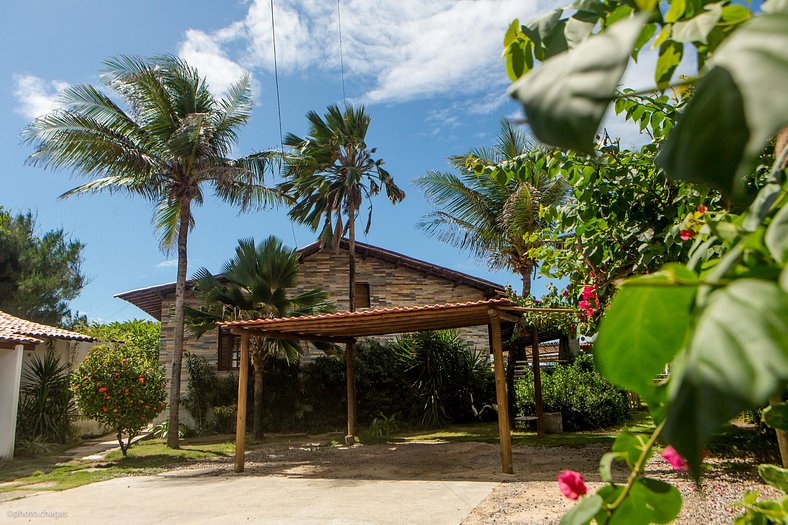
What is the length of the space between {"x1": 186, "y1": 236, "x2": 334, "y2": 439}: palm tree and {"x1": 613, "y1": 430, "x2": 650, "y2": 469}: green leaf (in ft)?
43.2

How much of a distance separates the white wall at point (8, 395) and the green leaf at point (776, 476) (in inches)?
555

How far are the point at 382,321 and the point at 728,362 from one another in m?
9.67

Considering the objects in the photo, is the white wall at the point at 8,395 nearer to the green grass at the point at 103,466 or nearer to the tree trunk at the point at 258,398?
the green grass at the point at 103,466

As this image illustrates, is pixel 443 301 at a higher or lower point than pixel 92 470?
higher

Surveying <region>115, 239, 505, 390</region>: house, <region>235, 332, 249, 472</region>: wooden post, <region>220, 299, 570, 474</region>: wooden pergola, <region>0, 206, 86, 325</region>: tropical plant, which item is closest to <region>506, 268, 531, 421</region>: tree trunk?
<region>220, 299, 570, 474</region>: wooden pergola

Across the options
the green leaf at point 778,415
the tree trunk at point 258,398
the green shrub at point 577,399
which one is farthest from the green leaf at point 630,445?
the tree trunk at point 258,398

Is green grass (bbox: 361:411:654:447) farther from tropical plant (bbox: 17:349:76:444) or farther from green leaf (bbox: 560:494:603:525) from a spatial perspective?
green leaf (bbox: 560:494:603:525)

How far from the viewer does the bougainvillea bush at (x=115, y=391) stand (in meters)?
11.2

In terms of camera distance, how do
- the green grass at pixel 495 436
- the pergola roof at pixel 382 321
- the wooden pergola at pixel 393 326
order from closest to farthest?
the wooden pergola at pixel 393 326, the pergola roof at pixel 382 321, the green grass at pixel 495 436

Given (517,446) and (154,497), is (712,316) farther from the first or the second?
(517,446)

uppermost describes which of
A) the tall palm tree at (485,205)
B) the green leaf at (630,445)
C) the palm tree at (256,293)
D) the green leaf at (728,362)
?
the tall palm tree at (485,205)

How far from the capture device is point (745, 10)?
45 cm

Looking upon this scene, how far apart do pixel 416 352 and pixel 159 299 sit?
325 inches

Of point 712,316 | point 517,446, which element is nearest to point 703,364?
point 712,316
